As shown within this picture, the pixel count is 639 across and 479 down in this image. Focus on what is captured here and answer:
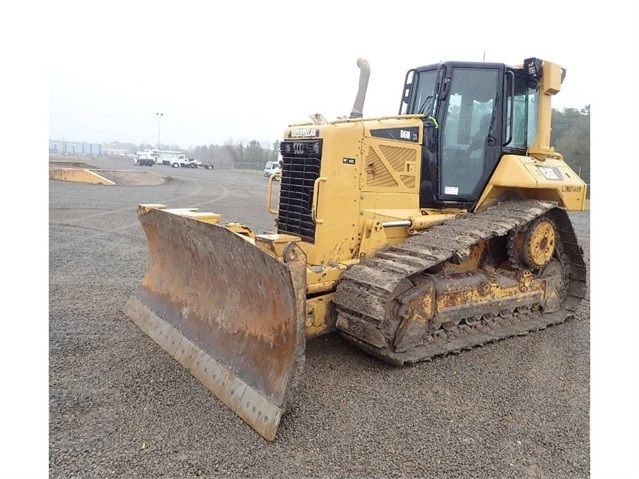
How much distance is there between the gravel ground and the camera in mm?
3115

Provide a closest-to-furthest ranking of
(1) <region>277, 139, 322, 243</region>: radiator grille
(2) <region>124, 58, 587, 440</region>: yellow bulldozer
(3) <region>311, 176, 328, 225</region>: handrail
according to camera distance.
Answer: (2) <region>124, 58, 587, 440</region>: yellow bulldozer → (3) <region>311, 176, 328, 225</region>: handrail → (1) <region>277, 139, 322, 243</region>: radiator grille

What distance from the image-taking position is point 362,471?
306 cm

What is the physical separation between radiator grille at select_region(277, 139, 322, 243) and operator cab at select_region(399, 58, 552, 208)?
53.1 inches

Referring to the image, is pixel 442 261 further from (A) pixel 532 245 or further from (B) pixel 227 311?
(B) pixel 227 311

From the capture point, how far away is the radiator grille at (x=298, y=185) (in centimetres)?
523

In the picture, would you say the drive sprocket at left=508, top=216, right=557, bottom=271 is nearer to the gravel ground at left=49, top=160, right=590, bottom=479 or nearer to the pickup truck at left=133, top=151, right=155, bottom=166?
the gravel ground at left=49, top=160, right=590, bottom=479

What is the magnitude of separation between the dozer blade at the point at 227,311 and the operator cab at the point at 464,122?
259 centimetres

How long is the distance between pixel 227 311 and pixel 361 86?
130 inches

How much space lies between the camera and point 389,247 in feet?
16.8

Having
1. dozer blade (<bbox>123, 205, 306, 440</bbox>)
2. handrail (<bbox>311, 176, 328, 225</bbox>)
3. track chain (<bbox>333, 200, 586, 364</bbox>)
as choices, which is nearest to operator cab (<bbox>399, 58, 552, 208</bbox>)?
track chain (<bbox>333, 200, 586, 364</bbox>)

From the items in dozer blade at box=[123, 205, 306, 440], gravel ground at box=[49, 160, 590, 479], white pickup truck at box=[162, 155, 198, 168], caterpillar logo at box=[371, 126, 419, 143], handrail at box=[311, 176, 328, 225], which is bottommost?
gravel ground at box=[49, 160, 590, 479]

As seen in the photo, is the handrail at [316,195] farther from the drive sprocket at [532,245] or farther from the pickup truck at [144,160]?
the pickup truck at [144,160]

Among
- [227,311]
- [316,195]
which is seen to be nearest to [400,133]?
[316,195]

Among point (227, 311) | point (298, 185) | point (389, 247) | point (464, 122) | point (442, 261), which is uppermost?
point (464, 122)
